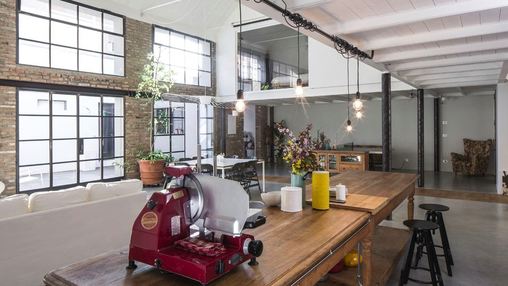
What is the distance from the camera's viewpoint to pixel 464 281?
3.22 metres

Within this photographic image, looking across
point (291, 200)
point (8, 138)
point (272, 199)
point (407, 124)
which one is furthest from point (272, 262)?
point (407, 124)

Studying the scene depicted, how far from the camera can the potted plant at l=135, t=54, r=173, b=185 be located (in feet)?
28.5

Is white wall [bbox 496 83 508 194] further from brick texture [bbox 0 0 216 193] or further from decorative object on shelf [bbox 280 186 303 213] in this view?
brick texture [bbox 0 0 216 193]

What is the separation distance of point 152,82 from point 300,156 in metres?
7.27

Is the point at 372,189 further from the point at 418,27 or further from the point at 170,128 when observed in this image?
the point at 170,128

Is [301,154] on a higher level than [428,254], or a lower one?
higher

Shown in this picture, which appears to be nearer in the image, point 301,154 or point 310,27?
point 301,154

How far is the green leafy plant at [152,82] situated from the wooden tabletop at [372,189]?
6.22 meters

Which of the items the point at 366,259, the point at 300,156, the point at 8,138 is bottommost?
the point at 366,259

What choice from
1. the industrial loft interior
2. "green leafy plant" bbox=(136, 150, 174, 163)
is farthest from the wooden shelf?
"green leafy plant" bbox=(136, 150, 174, 163)

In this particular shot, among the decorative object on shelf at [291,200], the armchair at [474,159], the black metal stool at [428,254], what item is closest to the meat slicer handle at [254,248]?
the decorative object on shelf at [291,200]

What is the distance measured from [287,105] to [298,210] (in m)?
11.8

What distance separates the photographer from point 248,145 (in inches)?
530

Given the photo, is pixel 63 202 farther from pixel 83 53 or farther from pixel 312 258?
pixel 83 53
